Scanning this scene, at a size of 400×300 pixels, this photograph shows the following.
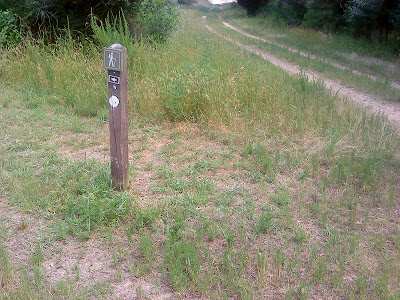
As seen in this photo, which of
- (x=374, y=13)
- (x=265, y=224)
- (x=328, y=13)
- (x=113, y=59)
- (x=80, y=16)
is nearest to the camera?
(x=265, y=224)

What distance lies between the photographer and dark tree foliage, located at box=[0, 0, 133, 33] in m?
10.5

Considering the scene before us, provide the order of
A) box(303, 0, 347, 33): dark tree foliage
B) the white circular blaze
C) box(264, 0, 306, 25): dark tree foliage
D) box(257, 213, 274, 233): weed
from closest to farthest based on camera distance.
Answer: box(257, 213, 274, 233): weed
the white circular blaze
box(303, 0, 347, 33): dark tree foliage
box(264, 0, 306, 25): dark tree foliage

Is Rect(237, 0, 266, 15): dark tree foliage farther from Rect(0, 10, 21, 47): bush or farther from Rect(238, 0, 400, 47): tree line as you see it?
Rect(0, 10, 21, 47): bush

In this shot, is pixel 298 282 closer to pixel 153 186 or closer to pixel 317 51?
pixel 153 186

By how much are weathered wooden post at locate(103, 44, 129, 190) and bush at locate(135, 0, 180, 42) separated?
7.07 metres

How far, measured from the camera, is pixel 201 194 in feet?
14.4

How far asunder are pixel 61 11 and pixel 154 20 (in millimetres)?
2543

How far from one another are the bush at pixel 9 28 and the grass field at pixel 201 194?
8.50 ft

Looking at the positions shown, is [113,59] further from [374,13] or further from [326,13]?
[326,13]

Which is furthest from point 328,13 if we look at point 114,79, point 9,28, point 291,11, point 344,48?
point 114,79

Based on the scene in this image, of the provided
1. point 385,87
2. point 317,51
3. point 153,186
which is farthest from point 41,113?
point 317,51

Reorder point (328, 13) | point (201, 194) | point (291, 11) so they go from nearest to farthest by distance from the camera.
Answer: point (201, 194), point (328, 13), point (291, 11)

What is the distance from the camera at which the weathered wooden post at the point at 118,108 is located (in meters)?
3.99

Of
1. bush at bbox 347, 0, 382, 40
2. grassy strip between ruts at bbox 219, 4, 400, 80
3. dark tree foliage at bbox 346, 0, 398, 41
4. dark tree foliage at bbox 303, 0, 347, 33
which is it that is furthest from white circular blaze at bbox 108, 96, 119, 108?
dark tree foliage at bbox 303, 0, 347, 33
